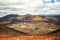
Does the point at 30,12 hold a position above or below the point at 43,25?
above

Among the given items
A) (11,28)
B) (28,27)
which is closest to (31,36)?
(28,27)

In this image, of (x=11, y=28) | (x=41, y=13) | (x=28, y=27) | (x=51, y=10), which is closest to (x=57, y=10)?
(x=51, y=10)

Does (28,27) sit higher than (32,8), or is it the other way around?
(32,8)

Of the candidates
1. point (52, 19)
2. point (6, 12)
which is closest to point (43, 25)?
point (52, 19)

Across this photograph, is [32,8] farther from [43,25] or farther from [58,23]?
[58,23]

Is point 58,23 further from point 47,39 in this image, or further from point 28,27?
point 28,27

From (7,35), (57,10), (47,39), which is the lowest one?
(47,39)

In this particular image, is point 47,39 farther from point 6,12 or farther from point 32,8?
point 6,12
